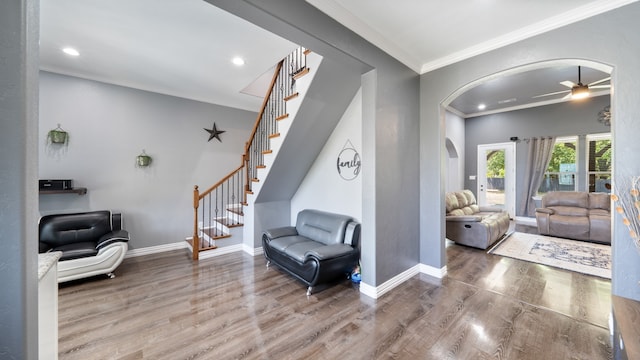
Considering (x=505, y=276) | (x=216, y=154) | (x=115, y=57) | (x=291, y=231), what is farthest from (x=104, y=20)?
(x=505, y=276)

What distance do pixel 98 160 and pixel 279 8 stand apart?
13.6ft

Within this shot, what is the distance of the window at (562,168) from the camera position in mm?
5949

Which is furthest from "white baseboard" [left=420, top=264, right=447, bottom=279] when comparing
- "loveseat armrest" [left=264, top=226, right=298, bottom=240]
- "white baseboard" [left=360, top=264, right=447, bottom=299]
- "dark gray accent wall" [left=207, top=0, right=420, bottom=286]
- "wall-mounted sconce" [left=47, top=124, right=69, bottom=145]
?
"wall-mounted sconce" [left=47, top=124, right=69, bottom=145]

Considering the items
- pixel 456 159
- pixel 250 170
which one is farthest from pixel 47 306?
pixel 456 159

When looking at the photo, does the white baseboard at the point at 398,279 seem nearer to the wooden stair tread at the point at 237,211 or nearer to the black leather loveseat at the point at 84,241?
the wooden stair tread at the point at 237,211

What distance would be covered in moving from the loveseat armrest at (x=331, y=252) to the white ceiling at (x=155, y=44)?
2605 mm

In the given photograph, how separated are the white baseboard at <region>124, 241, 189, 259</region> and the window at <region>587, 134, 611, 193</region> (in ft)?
30.4

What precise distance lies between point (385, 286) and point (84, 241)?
4.37 m

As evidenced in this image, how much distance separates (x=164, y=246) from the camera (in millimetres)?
4512

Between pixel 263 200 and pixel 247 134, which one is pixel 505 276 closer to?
pixel 263 200

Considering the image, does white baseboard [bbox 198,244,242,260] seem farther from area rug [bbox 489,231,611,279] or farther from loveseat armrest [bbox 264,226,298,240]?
area rug [bbox 489,231,611,279]

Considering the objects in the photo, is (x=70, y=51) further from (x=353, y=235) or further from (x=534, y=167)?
(x=534, y=167)

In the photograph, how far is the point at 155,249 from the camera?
441 cm

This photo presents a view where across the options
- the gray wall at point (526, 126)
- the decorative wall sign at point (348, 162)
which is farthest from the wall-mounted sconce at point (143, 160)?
the gray wall at point (526, 126)
